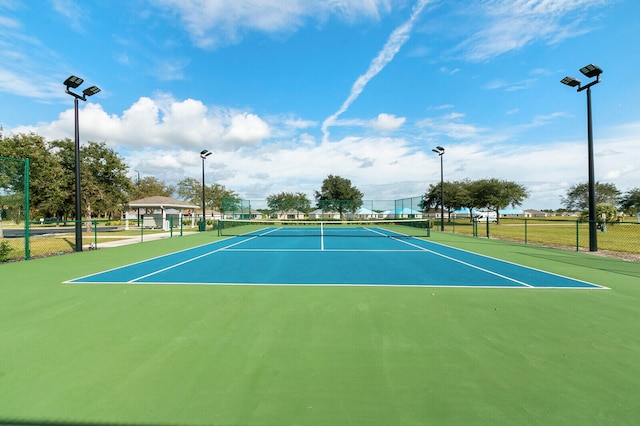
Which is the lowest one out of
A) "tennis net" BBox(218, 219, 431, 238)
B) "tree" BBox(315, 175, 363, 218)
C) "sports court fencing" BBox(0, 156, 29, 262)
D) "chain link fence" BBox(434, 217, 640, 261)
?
"chain link fence" BBox(434, 217, 640, 261)

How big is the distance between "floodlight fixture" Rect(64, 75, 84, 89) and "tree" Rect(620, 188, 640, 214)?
3568 inches

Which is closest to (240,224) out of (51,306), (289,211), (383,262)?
(289,211)

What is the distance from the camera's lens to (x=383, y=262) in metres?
10.1

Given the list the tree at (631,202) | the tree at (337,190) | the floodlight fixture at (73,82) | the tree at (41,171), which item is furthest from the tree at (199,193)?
the tree at (631,202)

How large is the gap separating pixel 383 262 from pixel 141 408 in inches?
331

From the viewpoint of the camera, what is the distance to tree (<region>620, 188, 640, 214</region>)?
6297 cm

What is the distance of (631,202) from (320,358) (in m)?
90.9

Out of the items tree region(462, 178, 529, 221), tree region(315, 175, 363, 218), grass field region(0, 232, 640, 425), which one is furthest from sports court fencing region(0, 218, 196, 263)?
tree region(462, 178, 529, 221)

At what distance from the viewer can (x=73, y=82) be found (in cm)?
1219

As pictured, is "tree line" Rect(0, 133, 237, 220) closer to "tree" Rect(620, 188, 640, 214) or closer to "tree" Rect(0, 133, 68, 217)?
"tree" Rect(0, 133, 68, 217)

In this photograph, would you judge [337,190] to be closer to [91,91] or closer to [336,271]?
[91,91]

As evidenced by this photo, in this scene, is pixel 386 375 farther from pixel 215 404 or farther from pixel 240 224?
pixel 240 224

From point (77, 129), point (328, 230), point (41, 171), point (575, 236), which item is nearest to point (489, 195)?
point (575, 236)

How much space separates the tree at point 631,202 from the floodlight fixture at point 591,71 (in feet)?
243
